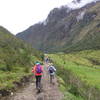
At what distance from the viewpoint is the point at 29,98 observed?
2191 cm

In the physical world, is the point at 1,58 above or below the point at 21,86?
above

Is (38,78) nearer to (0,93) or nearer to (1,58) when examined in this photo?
(0,93)

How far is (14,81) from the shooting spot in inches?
1080

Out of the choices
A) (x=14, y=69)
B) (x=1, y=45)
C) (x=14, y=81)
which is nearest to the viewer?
(x=14, y=81)

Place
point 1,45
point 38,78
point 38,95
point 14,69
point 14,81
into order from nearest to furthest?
point 38,95 → point 38,78 → point 14,81 → point 14,69 → point 1,45

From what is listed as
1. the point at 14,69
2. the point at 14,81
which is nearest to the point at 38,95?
the point at 14,81

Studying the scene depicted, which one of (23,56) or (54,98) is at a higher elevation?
(23,56)

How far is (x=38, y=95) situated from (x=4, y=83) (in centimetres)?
399

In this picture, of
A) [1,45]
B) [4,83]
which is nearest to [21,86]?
[4,83]

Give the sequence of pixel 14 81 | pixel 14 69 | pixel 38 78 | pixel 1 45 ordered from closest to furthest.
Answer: pixel 38 78 < pixel 14 81 < pixel 14 69 < pixel 1 45

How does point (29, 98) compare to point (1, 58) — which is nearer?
point (29, 98)

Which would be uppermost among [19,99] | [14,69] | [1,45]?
[1,45]

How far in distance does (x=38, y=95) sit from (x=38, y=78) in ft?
6.85

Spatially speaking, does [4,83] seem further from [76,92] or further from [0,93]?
[76,92]
